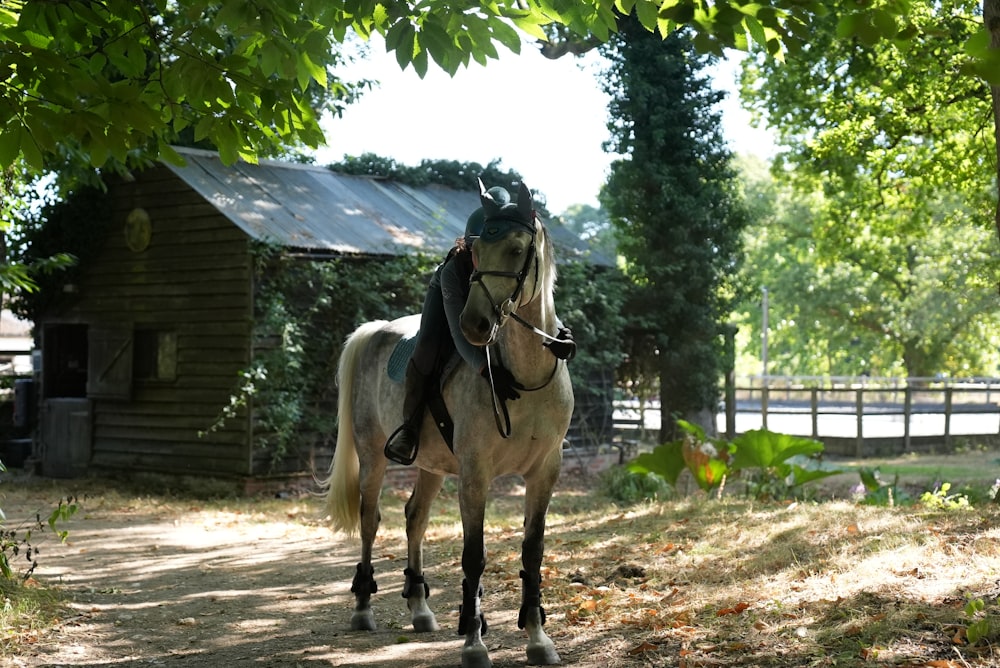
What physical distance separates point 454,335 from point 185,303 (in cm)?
1128

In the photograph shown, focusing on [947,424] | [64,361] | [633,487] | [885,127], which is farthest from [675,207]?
[64,361]

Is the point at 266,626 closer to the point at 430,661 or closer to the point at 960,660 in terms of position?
the point at 430,661

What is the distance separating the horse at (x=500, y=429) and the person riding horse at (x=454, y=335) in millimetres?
46

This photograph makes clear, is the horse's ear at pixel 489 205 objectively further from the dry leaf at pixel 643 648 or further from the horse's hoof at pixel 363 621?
the horse's hoof at pixel 363 621

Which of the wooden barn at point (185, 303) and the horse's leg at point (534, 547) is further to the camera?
the wooden barn at point (185, 303)

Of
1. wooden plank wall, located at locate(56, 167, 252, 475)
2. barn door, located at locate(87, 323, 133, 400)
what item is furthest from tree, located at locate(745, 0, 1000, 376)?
barn door, located at locate(87, 323, 133, 400)

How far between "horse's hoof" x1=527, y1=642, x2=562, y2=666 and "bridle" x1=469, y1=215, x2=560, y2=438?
1.15 meters

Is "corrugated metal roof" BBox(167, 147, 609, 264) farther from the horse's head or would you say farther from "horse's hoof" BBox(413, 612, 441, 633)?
the horse's head

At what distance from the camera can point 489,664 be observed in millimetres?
5262

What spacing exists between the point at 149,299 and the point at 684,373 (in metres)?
10.0

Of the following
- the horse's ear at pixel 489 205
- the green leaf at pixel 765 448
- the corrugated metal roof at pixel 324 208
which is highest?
the corrugated metal roof at pixel 324 208

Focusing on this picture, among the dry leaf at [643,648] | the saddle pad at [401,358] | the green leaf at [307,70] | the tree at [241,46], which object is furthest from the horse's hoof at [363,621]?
the green leaf at [307,70]

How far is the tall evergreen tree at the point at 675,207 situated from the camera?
63.5ft

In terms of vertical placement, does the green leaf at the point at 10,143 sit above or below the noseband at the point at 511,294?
above
